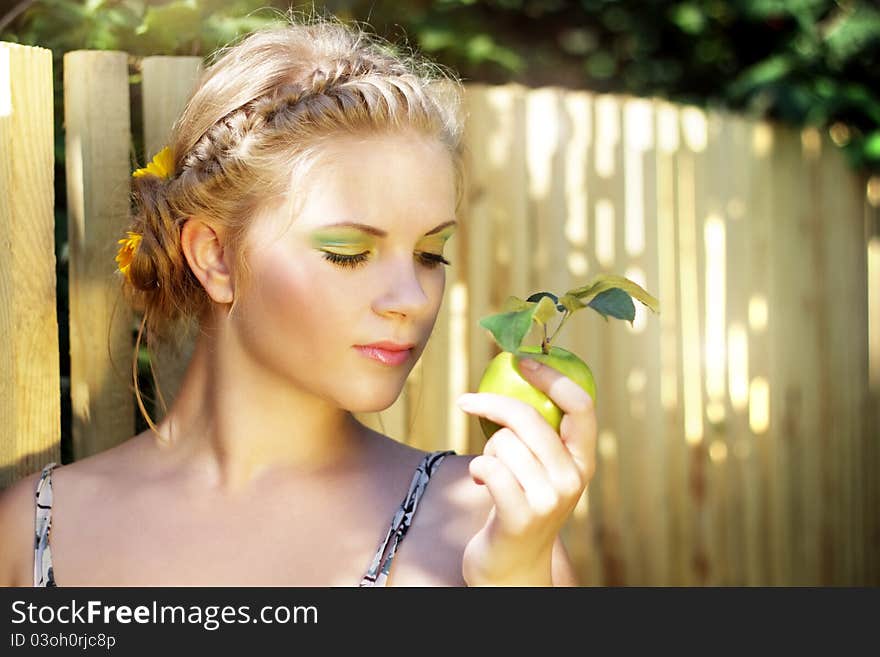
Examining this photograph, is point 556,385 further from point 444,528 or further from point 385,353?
point 444,528

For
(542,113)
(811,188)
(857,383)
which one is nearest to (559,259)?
(542,113)

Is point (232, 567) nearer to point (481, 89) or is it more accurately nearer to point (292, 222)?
→ point (292, 222)

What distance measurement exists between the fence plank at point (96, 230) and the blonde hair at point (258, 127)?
0.70 ft

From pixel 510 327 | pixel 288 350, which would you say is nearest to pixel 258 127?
pixel 288 350

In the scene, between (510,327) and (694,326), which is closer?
(510,327)

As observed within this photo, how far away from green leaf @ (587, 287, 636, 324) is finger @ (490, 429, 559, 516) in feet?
0.70

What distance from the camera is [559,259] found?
11.7ft

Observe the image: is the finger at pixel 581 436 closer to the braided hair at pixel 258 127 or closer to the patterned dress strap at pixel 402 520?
the patterned dress strap at pixel 402 520

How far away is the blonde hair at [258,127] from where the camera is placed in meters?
1.69

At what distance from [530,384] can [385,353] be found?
0.88ft

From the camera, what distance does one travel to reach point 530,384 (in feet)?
4.72

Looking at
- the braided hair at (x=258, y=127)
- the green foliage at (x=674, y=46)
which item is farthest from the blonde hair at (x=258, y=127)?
the green foliage at (x=674, y=46)

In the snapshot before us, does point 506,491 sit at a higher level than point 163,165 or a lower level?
lower

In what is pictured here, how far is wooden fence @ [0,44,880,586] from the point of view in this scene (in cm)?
214
